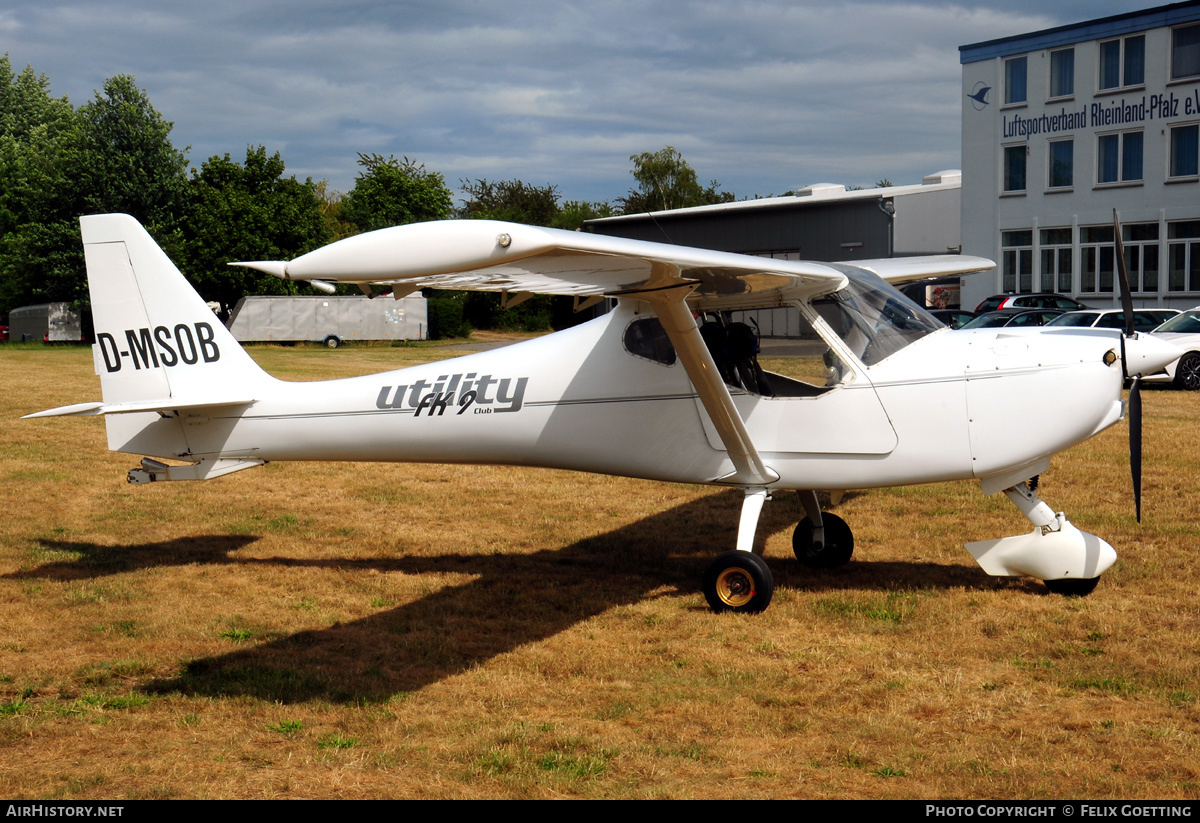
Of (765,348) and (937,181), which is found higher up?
(937,181)

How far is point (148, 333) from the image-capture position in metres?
8.19

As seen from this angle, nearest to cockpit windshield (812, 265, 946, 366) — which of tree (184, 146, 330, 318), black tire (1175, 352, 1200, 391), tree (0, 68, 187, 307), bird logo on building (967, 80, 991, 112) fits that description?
black tire (1175, 352, 1200, 391)

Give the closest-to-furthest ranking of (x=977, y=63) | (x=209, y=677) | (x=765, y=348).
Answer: (x=209, y=677), (x=765, y=348), (x=977, y=63)

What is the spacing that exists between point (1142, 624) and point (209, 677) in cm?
595

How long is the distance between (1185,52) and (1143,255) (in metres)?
7.18

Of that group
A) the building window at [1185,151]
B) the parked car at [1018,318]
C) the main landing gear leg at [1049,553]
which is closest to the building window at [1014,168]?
the building window at [1185,151]

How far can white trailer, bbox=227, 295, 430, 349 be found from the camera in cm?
4734

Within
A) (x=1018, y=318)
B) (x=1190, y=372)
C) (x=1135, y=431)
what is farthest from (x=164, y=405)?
(x=1018, y=318)

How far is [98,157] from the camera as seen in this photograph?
175 feet

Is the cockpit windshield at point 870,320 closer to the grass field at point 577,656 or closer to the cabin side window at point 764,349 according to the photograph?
the cabin side window at point 764,349

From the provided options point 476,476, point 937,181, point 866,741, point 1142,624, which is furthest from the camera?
point 937,181
